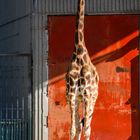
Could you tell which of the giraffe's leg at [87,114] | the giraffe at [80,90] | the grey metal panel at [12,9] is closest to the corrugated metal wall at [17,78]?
the grey metal panel at [12,9]

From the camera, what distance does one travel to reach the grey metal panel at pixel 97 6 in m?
10.7

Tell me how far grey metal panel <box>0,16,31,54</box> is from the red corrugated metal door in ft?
2.06

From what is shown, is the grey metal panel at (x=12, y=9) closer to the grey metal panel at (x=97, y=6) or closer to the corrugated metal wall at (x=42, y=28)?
the corrugated metal wall at (x=42, y=28)

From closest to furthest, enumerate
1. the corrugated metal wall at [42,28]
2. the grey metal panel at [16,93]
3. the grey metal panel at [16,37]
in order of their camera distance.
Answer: the corrugated metal wall at [42,28] → the grey metal panel at [16,93] → the grey metal panel at [16,37]

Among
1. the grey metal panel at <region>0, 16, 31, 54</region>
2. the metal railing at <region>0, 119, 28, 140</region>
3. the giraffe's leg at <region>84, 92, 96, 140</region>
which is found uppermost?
the grey metal panel at <region>0, 16, 31, 54</region>

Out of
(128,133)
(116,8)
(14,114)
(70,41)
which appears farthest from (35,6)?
(128,133)

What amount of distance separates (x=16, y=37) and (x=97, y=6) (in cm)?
223

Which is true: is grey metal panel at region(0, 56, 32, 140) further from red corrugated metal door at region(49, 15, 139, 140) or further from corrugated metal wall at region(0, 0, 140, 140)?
red corrugated metal door at region(49, 15, 139, 140)

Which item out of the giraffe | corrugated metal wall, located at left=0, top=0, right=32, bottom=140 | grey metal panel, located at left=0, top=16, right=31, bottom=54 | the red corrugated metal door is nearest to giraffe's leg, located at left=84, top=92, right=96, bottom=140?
the giraffe

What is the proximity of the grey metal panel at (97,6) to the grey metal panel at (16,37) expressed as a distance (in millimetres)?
625

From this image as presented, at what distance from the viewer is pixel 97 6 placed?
35.1ft

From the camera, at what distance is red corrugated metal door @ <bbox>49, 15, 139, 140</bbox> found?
35.0 ft

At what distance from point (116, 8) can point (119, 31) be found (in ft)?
1.54

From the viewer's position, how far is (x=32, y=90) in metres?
10.6
